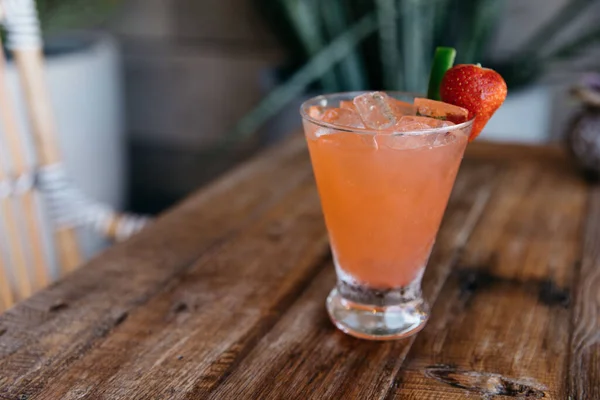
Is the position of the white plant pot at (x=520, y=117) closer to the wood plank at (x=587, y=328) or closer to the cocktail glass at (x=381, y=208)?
the wood plank at (x=587, y=328)

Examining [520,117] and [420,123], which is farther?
[520,117]

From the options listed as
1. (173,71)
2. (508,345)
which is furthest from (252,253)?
(173,71)

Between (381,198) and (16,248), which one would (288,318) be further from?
(16,248)

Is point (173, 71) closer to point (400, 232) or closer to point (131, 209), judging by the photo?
point (131, 209)

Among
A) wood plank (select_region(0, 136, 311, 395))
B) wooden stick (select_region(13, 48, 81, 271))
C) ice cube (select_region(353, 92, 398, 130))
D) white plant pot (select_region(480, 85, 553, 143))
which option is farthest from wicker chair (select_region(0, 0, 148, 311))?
white plant pot (select_region(480, 85, 553, 143))

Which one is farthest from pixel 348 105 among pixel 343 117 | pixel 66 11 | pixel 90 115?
pixel 66 11

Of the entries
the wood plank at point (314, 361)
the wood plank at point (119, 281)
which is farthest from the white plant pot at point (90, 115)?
the wood plank at point (314, 361)
